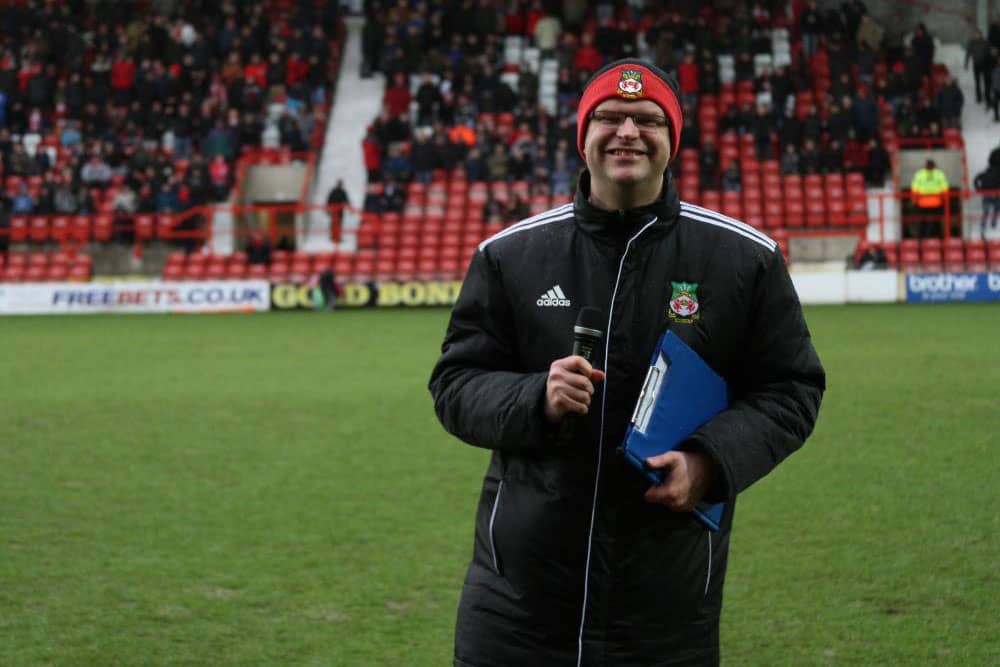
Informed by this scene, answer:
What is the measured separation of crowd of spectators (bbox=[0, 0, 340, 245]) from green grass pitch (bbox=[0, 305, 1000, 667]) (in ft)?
55.8

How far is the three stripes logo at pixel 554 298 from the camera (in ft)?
10.0

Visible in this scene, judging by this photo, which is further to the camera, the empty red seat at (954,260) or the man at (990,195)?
the man at (990,195)

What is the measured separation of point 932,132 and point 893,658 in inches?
1094

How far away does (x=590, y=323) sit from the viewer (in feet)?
9.32

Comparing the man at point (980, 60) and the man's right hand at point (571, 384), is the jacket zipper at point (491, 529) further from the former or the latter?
the man at point (980, 60)

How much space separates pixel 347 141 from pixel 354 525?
90.6 ft

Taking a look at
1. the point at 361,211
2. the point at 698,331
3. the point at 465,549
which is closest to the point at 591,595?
the point at 698,331

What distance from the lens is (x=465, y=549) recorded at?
292 inches

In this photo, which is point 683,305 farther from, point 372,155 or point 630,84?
point 372,155

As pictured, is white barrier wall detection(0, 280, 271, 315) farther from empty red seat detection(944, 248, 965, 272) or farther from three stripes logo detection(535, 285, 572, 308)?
three stripes logo detection(535, 285, 572, 308)

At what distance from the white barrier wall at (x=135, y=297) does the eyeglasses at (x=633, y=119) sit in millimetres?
26111

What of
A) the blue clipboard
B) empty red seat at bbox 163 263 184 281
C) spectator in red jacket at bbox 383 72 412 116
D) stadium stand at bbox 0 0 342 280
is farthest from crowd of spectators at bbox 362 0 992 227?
the blue clipboard

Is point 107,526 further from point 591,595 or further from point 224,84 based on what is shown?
point 224,84

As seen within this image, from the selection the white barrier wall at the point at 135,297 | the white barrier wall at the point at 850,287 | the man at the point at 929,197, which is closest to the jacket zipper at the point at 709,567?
the white barrier wall at the point at 850,287
